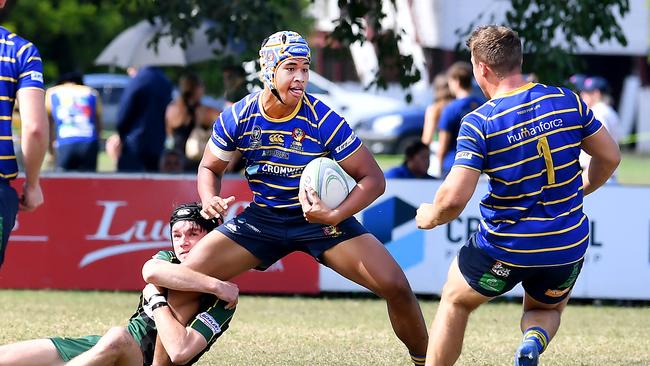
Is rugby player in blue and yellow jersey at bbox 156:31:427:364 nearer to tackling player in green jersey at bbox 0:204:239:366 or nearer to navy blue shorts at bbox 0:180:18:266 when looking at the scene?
tackling player in green jersey at bbox 0:204:239:366

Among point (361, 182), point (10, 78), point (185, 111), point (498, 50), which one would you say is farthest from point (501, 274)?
point (185, 111)

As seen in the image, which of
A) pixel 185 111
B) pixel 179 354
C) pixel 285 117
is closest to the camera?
pixel 179 354

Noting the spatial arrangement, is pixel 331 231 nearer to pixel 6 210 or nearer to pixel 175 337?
pixel 175 337

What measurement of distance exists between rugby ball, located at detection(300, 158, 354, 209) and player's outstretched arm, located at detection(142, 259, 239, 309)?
0.68 m

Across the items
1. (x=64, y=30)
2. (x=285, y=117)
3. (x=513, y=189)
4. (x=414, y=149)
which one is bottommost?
(x=64, y=30)

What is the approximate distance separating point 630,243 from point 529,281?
16.3 ft

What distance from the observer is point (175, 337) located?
20.2 ft

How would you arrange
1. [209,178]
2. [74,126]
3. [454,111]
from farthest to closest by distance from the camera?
[74,126]
[454,111]
[209,178]

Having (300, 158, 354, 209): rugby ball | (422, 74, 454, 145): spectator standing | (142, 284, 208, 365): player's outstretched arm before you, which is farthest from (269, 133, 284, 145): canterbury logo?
(422, 74, 454, 145): spectator standing

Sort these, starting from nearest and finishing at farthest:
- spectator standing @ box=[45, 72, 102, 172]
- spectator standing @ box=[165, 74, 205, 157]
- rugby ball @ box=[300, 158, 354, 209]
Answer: rugby ball @ box=[300, 158, 354, 209], spectator standing @ box=[45, 72, 102, 172], spectator standing @ box=[165, 74, 205, 157]

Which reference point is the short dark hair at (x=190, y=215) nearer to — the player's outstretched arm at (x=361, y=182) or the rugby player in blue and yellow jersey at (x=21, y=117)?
the player's outstretched arm at (x=361, y=182)

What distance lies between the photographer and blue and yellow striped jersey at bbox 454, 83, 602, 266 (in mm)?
5672

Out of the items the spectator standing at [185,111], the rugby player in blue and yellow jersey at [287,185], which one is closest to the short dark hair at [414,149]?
the spectator standing at [185,111]

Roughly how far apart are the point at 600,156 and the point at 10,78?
9.31 ft
